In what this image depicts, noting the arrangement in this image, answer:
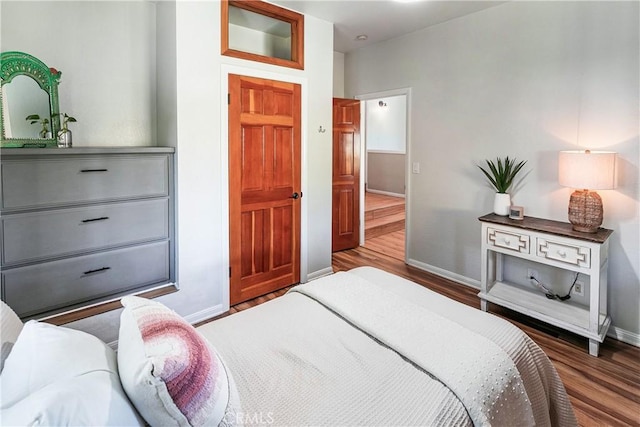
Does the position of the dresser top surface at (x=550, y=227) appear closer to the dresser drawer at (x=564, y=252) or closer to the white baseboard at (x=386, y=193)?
the dresser drawer at (x=564, y=252)

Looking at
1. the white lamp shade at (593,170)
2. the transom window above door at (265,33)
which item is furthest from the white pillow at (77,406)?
the white lamp shade at (593,170)

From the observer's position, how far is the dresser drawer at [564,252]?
2405mm

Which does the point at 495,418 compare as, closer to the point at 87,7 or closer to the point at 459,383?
the point at 459,383

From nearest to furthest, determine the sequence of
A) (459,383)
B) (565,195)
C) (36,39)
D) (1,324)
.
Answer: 1. (1,324)
2. (459,383)
3. (36,39)
4. (565,195)

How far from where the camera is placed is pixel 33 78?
2.41 metres

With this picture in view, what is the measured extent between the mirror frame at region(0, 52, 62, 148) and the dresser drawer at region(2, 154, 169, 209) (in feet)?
1.16

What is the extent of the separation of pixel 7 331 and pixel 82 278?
4.70ft

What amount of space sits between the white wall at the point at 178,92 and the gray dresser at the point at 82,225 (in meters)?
0.17

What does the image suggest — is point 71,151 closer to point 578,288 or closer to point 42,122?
point 42,122

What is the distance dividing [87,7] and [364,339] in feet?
9.81

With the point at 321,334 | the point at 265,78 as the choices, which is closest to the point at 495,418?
the point at 321,334

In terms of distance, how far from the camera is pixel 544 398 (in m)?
1.47

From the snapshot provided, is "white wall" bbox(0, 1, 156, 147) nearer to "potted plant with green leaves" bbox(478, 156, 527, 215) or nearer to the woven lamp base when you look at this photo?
"potted plant with green leaves" bbox(478, 156, 527, 215)

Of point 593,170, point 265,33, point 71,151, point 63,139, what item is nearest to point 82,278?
point 71,151
